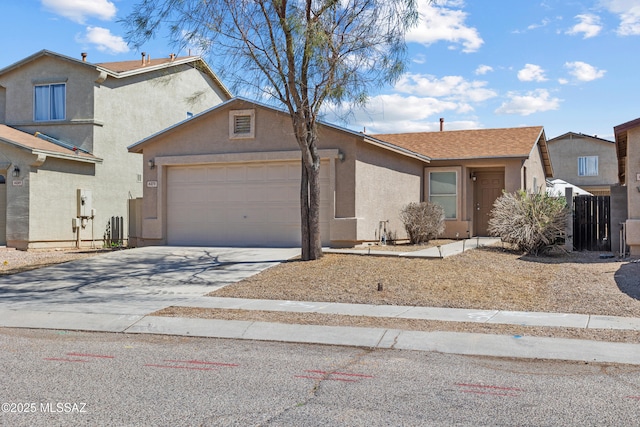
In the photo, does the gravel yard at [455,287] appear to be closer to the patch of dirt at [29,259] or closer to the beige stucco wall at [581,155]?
the patch of dirt at [29,259]

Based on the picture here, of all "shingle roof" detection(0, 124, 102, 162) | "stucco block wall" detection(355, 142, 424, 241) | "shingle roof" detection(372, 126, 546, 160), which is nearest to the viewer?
→ "stucco block wall" detection(355, 142, 424, 241)

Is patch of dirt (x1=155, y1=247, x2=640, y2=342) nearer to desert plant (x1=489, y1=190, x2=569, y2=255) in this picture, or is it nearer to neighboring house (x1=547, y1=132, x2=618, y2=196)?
desert plant (x1=489, y1=190, x2=569, y2=255)

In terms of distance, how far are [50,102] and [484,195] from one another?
16067mm

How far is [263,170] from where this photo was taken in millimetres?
18359

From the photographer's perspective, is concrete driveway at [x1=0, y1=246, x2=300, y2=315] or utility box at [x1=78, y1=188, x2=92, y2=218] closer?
concrete driveway at [x1=0, y1=246, x2=300, y2=315]

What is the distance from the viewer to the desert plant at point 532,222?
16.2 m

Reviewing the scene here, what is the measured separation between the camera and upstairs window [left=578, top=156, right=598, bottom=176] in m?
40.6

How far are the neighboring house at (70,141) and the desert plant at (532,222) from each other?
1101 centimetres

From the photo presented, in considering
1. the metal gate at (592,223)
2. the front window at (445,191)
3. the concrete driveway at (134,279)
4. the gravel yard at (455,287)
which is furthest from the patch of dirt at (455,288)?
the front window at (445,191)

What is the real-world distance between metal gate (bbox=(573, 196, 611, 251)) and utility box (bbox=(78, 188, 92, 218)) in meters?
15.9

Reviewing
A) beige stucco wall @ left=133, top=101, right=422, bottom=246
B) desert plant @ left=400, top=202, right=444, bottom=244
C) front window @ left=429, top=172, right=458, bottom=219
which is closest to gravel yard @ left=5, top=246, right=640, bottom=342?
beige stucco wall @ left=133, top=101, right=422, bottom=246

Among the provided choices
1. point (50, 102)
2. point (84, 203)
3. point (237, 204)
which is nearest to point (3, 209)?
point (84, 203)

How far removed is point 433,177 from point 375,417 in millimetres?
17880

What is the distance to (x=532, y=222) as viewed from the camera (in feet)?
53.6
